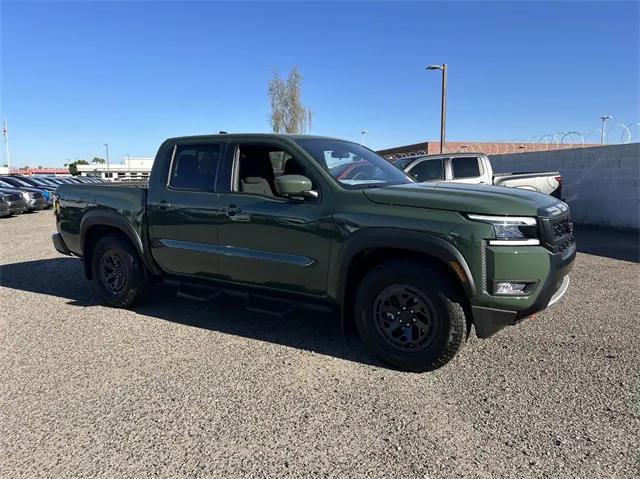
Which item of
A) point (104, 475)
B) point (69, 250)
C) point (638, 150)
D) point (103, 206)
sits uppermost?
point (638, 150)

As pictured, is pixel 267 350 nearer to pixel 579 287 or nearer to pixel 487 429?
pixel 487 429

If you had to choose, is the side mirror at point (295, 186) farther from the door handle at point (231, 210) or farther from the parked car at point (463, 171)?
the parked car at point (463, 171)

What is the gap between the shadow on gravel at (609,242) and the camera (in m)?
8.94

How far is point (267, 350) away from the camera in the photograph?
14.6 feet

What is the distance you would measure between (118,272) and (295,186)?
283cm

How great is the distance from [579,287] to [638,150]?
6.99 metres

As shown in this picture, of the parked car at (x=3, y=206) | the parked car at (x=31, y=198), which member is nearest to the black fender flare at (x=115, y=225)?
the parked car at (x=3, y=206)

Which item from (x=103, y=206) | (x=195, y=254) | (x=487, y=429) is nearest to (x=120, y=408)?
(x=195, y=254)

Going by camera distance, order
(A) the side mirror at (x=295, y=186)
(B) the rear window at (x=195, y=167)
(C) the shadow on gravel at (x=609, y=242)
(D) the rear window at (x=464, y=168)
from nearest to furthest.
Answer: (A) the side mirror at (x=295, y=186) < (B) the rear window at (x=195, y=167) < (C) the shadow on gravel at (x=609, y=242) < (D) the rear window at (x=464, y=168)

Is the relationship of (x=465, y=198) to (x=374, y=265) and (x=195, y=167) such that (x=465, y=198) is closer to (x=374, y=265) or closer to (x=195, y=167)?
(x=374, y=265)

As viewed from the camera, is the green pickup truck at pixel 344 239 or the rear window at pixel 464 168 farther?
the rear window at pixel 464 168

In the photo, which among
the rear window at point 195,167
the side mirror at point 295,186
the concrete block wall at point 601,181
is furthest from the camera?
the concrete block wall at point 601,181

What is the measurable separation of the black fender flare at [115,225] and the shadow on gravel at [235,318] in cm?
67

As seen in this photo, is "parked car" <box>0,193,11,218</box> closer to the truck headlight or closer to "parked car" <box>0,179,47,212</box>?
"parked car" <box>0,179,47,212</box>
